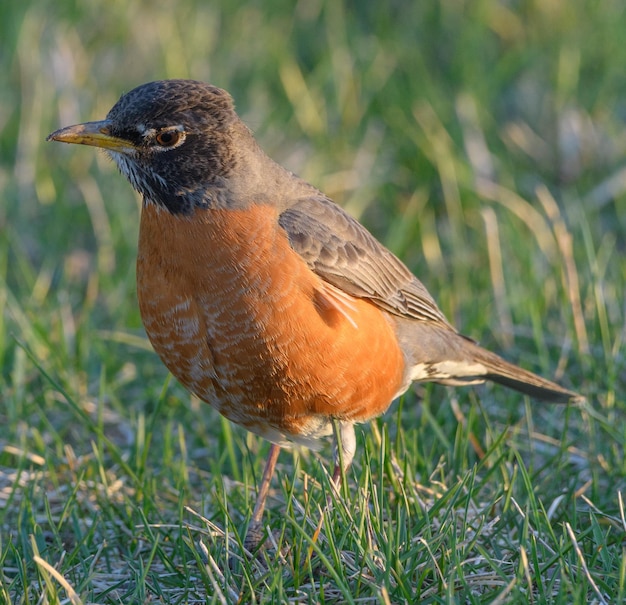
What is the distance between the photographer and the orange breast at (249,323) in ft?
13.1

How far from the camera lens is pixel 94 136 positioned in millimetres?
4223

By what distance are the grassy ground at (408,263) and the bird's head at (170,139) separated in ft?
2.90

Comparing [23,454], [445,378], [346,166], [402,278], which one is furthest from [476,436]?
[346,166]

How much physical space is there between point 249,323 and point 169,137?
83 centimetres

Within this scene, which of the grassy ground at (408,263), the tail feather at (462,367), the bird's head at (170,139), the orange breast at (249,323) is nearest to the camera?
the grassy ground at (408,263)

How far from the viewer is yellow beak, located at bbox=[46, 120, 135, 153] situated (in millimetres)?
4219

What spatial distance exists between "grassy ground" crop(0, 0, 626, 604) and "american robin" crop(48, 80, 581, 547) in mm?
269

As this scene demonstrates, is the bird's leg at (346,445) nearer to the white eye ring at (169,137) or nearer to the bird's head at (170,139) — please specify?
the bird's head at (170,139)

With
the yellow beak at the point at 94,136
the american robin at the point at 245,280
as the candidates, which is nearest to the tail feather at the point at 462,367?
the american robin at the point at 245,280

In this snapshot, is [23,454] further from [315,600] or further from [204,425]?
[315,600]

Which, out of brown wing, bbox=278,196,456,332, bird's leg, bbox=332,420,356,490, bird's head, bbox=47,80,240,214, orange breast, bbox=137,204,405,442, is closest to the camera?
orange breast, bbox=137,204,405,442

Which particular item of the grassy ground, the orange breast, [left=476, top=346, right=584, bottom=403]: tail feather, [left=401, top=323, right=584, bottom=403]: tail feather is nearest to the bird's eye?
the orange breast

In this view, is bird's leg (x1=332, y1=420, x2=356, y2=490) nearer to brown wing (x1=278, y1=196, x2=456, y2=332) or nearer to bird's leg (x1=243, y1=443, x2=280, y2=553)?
bird's leg (x1=243, y1=443, x2=280, y2=553)

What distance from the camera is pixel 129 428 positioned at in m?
5.16
